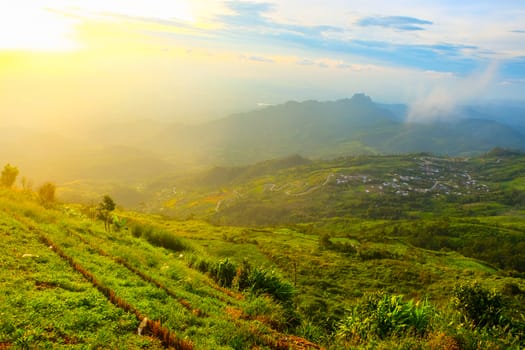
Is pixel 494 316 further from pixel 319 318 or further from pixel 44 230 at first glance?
pixel 44 230

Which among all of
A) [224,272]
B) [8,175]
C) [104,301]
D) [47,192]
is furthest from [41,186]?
[104,301]

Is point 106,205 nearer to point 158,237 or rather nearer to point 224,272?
point 158,237

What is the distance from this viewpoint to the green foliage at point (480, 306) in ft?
51.1

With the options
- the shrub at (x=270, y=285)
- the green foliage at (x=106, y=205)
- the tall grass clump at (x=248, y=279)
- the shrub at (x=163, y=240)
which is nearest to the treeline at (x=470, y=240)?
the shrub at (x=163, y=240)

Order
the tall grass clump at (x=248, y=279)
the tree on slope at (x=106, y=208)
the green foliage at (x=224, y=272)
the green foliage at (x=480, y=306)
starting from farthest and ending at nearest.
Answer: the tree on slope at (x=106, y=208) < the green foliage at (x=224, y=272) < the tall grass clump at (x=248, y=279) < the green foliage at (x=480, y=306)

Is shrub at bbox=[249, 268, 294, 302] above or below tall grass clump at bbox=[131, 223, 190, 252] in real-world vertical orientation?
above

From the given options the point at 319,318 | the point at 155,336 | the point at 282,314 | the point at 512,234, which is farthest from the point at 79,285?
the point at 512,234

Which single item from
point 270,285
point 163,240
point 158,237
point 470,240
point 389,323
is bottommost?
point 470,240

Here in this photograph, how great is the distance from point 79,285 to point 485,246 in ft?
472

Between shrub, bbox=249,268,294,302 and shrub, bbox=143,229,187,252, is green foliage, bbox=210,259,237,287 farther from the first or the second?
shrub, bbox=143,229,187,252

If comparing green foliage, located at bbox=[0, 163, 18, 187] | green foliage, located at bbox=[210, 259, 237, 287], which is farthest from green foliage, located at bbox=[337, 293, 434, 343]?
green foliage, located at bbox=[0, 163, 18, 187]

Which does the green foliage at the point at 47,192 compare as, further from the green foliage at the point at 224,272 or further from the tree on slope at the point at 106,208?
the green foliage at the point at 224,272

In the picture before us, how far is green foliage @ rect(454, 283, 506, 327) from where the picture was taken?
15.6 metres

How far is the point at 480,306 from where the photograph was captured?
15883 mm
